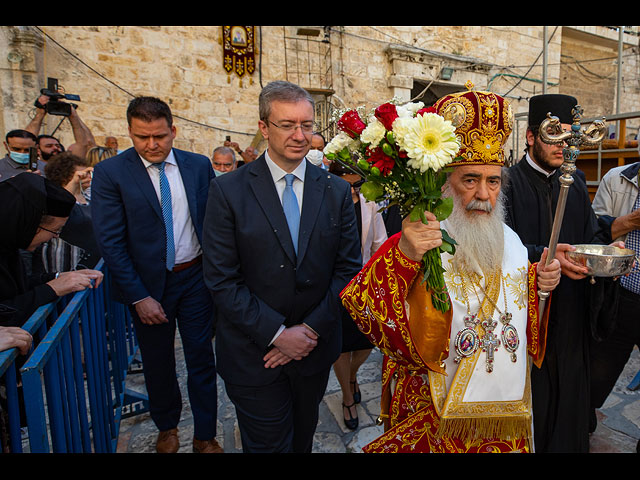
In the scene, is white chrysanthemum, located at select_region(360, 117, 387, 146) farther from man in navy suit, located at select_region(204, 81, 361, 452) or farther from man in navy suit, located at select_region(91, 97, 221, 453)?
man in navy suit, located at select_region(91, 97, 221, 453)

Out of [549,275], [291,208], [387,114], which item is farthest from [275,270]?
[549,275]

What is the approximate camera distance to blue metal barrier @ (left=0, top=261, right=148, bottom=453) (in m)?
1.52

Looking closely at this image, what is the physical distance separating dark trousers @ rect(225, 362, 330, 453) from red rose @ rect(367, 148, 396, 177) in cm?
117

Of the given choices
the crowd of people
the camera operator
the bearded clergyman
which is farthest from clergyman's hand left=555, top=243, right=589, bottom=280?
the camera operator

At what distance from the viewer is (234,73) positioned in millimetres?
9562

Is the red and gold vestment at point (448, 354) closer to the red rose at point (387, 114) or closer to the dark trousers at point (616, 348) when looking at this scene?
the red rose at point (387, 114)

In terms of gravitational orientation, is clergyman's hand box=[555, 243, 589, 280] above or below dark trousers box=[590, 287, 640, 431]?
above

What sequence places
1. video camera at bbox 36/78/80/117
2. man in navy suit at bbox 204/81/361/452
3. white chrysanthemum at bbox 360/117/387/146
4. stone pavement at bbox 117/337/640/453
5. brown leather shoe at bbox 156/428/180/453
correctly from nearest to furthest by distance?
1. white chrysanthemum at bbox 360/117/387/146
2. man in navy suit at bbox 204/81/361/452
3. brown leather shoe at bbox 156/428/180/453
4. stone pavement at bbox 117/337/640/453
5. video camera at bbox 36/78/80/117

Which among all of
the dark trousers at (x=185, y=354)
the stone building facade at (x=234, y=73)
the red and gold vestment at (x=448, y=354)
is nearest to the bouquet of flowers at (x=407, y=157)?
the red and gold vestment at (x=448, y=354)

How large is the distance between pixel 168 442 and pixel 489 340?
93.2 inches

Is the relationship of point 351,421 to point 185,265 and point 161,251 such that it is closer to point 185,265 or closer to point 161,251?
point 185,265

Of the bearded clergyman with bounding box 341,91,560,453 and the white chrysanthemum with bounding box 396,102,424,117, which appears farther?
the bearded clergyman with bounding box 341,91,560,453

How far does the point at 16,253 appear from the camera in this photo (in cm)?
218
